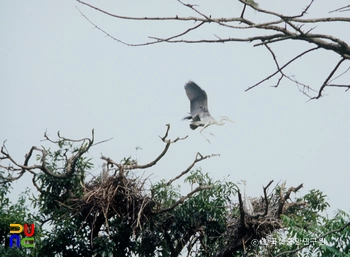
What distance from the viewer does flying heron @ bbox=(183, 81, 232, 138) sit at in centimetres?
874

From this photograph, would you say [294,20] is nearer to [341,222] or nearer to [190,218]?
[341,222]

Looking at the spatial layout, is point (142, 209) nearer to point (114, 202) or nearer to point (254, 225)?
point (114, 202)

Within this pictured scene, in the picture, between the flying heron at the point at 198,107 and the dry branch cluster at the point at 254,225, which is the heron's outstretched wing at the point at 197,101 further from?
the dry branch cluster at the point at 254,225

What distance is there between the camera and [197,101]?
884 cm

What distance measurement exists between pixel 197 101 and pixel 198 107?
101 mm

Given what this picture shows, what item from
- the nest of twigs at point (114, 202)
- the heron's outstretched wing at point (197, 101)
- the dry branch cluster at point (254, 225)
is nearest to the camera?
the dry branch cluster at point (254, 225)

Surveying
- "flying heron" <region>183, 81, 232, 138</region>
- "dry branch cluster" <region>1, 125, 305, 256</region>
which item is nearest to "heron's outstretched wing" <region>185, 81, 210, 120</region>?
"flying heron" <region>183, 81, 232, 138</region>

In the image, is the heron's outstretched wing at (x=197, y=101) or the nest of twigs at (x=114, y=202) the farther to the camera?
the heron's outstretched wing at (x=197, y=101)

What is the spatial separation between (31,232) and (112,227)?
1.04 m

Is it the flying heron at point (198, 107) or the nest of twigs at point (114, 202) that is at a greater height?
the flying heron at point (198, 107)

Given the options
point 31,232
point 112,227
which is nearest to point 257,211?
point 112,227

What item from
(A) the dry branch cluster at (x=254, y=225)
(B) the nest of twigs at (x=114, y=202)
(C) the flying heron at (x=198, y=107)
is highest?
(C) the flying heron at (x=198, y=107)

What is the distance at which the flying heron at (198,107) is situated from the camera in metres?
8.74

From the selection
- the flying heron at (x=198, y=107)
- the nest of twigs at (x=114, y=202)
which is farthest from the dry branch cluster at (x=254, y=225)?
the flying heron at (x=198, y=107)
